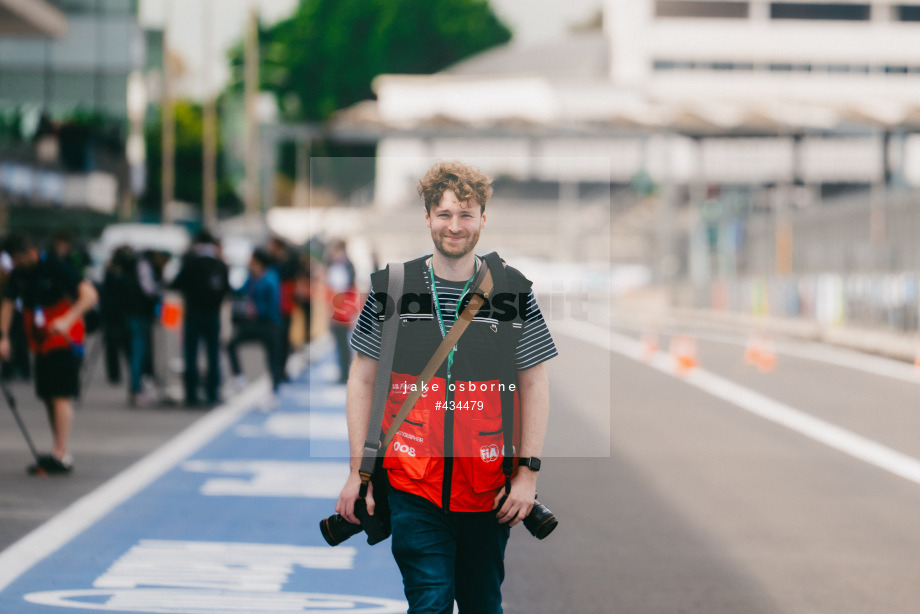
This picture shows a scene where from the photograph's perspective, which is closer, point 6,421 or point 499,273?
point 499,273

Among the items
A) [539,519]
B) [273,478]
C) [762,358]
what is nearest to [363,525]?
[539,519]

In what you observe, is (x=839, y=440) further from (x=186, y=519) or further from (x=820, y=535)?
(x=186, y=519)

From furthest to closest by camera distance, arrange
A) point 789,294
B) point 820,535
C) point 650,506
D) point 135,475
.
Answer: point 789,294 → point 135,475 → point 650,506 → point 820,535

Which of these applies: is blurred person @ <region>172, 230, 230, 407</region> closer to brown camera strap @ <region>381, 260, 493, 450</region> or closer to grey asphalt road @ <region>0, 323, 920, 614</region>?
grey asphalt road @ <region>0, 323, 920, 614</region>

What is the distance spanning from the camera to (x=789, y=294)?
31.2m

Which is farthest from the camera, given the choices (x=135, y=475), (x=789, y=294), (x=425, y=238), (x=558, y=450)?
(x=789, y=294)

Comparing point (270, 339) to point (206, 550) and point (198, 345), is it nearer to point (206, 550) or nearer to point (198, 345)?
point (198, 345)

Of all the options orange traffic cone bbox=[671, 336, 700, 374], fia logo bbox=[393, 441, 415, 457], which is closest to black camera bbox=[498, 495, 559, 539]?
fia logo bbox=[393, 441, 415, 457]

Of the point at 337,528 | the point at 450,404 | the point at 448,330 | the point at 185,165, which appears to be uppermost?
the point at 185,165

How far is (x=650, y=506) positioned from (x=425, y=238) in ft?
10.4

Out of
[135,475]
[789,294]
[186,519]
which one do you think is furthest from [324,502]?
[789,294]

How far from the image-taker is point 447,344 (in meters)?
4.25

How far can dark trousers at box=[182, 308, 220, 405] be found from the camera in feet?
49.9

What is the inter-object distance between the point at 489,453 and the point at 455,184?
780 millimetres
